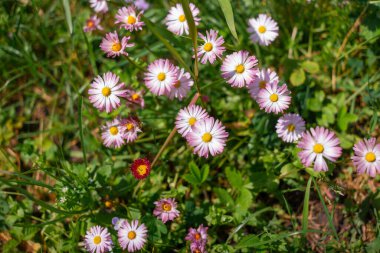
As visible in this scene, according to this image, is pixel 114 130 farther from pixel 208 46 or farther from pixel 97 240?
pixel 208 46

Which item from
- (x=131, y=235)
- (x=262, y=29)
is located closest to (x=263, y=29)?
(x=262, y=29)

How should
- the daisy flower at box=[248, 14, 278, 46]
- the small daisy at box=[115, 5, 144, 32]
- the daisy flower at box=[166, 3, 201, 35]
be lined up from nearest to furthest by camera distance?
1. the small daisy at box=[115, 5, 144, 32]
2. the daisy flower at box=[166, 3, 201, 35]
3. the daisy flower at box=[248, 14, 278, 46]

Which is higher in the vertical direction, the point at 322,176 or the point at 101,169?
the point at 101,169

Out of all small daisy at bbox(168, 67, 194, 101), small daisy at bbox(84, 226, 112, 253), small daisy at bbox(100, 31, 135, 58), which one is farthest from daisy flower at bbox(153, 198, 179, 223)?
small daisy at bbox(100, 31, 135, 58)

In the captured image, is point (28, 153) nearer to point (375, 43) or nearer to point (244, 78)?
point (244, 78)

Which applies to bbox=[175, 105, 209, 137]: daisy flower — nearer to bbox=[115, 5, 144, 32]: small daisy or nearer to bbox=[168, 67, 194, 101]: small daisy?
bbox=[168, 67, 194, 101]: small daisy

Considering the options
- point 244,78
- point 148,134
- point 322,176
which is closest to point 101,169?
point 148,134
